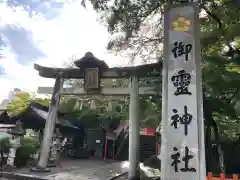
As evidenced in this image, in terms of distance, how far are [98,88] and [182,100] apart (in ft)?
17.6

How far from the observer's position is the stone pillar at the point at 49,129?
35.8ft

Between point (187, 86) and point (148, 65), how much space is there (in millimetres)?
3659

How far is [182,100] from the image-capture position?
23.3 ft

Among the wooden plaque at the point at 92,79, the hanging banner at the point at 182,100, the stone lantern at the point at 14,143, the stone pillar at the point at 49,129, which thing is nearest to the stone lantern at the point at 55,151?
the stone pillar at the point at 49,129

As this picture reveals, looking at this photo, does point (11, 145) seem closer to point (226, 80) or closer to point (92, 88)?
point (92, 88)

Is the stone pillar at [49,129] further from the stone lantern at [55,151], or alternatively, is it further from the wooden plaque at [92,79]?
the stone lantern at [55,151]

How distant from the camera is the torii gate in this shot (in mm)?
10398

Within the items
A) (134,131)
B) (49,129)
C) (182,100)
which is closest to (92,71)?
(49,129)

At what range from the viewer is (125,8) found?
28.7ft

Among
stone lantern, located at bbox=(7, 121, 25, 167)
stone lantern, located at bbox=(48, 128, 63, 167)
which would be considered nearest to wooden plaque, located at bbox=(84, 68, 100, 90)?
stone lantern, located at bbox=(7, 121, 25, 167)

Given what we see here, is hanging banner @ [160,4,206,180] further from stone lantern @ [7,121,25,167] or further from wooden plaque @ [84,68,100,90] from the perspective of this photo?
stone lantern @ [7,121,25,167]

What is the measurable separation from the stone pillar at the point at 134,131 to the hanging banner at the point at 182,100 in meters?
3.02

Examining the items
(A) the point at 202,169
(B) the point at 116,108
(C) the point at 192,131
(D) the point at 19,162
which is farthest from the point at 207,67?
(B) the point at 116,108

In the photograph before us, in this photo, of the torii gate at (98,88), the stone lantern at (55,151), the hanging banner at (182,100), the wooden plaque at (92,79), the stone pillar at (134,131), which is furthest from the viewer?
the stone lantern at (55,151)
